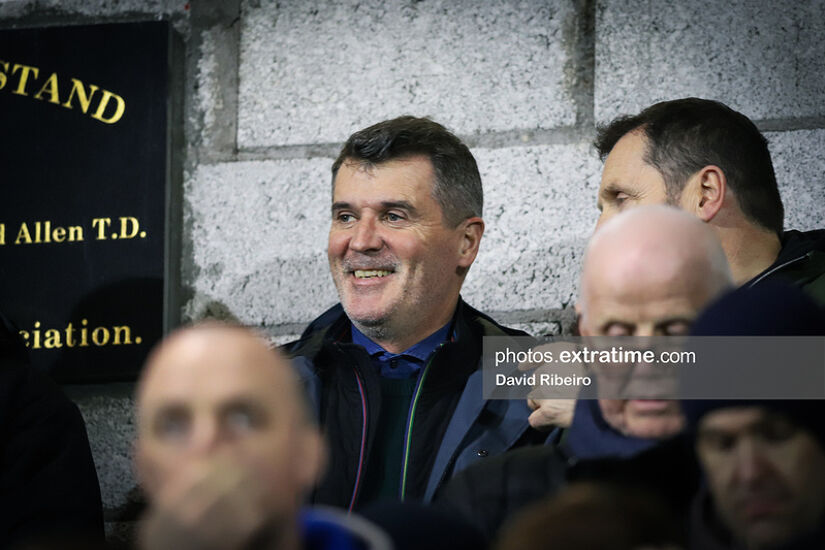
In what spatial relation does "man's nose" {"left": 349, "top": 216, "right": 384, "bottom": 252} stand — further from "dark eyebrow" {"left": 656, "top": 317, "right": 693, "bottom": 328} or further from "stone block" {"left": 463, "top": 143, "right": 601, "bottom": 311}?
"dark eyebrow" {"left": 656, "top": 317, "right": 693, "bottom": 328}

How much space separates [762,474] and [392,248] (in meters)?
2.03

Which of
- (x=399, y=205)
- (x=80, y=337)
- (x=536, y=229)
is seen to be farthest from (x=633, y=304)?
(x=80, y=337)

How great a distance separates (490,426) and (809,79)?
1525 millimetres

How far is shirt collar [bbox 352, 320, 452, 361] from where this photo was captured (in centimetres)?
335

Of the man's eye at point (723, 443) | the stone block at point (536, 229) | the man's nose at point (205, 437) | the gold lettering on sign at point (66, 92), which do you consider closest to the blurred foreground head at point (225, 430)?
the man's nose at point (205, 437)

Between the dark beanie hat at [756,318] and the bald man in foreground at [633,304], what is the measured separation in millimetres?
152

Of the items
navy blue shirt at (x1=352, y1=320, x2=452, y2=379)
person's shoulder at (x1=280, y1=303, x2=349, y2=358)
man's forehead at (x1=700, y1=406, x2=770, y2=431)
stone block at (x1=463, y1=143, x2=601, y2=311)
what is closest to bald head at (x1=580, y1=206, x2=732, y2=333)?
man's forehead at (x1=700, y1=406, x2=770, y2=431)

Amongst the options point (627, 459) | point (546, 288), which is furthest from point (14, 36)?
point (627, 459)

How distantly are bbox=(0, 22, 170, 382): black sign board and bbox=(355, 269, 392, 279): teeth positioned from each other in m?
0.74

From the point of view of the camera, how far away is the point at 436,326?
343cm

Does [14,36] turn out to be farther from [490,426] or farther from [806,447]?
[806,447]

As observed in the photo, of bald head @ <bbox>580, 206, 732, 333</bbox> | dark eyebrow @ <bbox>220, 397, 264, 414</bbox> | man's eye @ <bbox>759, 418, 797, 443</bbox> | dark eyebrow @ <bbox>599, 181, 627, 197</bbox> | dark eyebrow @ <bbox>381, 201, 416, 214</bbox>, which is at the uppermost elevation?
dark eyebrow @ <bbox>599, 181, 627, 197</bbox>

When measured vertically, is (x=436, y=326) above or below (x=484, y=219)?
below

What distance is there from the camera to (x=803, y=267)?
2826 mm
